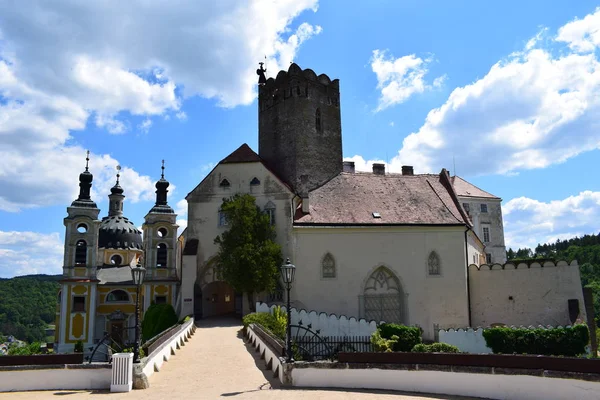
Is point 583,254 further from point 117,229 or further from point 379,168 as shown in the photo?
point 117,229

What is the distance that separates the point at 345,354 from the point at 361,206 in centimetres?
2239

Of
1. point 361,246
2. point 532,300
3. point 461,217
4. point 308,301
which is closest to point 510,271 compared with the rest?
point 532,300

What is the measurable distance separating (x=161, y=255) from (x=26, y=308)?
284 feet

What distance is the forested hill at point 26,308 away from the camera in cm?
9994

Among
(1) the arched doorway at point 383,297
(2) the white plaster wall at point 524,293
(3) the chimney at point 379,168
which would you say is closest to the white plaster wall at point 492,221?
(3) the chimney at point 379,168

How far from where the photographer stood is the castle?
1288 inches

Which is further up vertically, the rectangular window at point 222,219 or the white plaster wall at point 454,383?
the rectangular window at point 222,219

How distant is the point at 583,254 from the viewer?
325ft

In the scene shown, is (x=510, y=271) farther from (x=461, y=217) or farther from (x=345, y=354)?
(x=345, y=354)

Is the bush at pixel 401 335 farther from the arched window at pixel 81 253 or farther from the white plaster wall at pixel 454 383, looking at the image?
the arched window at pixel 81 253

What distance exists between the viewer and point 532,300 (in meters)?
32.8

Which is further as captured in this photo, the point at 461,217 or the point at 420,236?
the point at 461,217

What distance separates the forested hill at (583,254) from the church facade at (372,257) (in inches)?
1429

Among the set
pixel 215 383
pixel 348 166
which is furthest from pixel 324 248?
pixel 215 383
